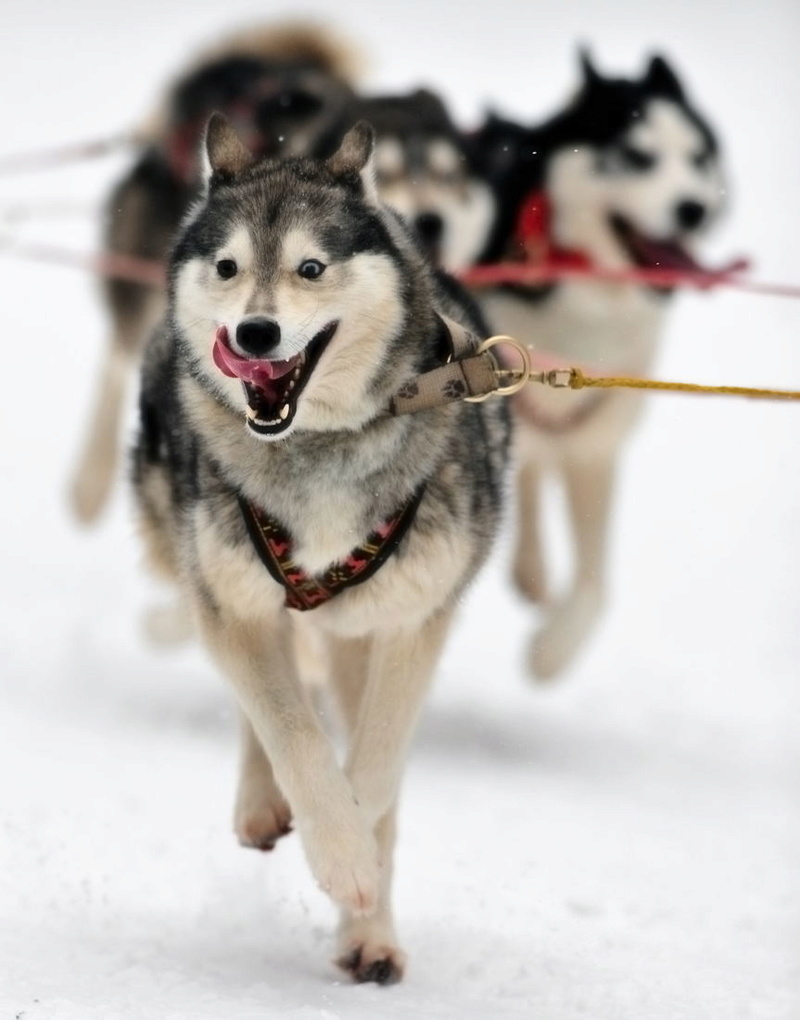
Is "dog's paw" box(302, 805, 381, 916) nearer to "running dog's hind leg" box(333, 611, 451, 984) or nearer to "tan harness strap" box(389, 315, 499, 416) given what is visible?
"running dog's hind leg" box(333, 611, 451, 984)

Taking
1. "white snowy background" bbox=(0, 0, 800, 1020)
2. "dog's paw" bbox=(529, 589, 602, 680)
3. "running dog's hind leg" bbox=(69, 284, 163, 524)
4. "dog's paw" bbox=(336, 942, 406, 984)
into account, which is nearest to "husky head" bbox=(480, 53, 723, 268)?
"white snowy background" bbox=(0, 0, 800, 1020)

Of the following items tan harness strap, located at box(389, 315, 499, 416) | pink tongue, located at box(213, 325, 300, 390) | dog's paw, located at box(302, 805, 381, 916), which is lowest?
dog's paw, located at box(302, 805, 381, 916)

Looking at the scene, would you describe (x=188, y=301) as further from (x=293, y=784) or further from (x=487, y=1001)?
→ (x=487, y=1001)

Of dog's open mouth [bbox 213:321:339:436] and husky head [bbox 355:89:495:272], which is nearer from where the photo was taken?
dog's open mouth [bbox 213:321:339:436]

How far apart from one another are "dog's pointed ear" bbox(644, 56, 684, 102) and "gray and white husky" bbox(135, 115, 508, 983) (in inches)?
82.2

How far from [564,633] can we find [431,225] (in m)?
1.10

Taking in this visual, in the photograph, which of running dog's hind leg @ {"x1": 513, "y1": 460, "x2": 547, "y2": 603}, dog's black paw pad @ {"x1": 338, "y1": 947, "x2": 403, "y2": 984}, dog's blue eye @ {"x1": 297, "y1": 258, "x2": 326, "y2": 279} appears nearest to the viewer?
dog's blue eye @ {"x1": 297, "y1": 258, "x2": 326, "y2": 279}

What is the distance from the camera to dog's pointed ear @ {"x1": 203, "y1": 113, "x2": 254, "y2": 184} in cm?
261

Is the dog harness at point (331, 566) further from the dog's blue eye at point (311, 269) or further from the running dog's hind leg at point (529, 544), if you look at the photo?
the running dog's hind leg at point (529, 544)

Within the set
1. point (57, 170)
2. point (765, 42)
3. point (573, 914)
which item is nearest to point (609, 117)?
point (573, 914)

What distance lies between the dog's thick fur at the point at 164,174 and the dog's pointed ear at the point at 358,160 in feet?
7.73

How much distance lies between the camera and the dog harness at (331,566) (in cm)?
253

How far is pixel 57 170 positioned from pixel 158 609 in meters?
6.81

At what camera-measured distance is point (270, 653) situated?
2.61 m
